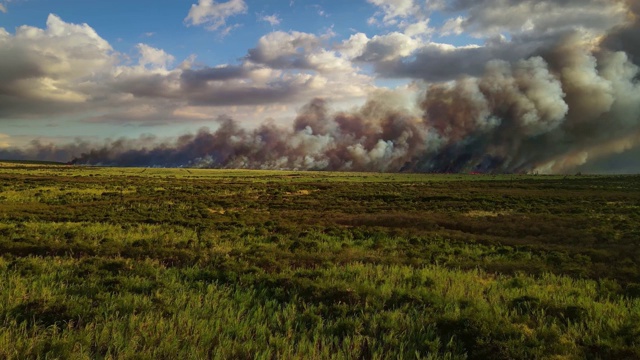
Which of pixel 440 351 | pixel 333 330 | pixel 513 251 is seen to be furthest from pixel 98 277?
pixel 513 251

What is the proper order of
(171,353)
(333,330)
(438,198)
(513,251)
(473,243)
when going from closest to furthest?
(171,353), (333,330), (513,251), (473,243), (438,198)

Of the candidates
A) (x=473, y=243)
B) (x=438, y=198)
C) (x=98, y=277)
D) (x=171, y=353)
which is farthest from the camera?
(x=438, y=198)

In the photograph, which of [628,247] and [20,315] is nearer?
[20,315]

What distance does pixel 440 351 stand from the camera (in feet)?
23.6

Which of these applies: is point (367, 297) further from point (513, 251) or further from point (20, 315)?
point (513, 251)

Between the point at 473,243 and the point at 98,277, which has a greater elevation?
the point at 98,277

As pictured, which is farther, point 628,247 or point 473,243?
point 473,243

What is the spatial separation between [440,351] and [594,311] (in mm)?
4807

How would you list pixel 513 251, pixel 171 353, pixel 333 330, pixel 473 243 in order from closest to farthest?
pixel 171 353
pixel 333 330
pixel 513 251
pixel 473 243

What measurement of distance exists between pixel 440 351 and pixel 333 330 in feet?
6.62

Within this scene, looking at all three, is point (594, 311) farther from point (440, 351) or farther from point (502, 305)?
point (440, 351)

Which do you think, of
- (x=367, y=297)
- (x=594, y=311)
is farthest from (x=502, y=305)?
(x=367, y=297)

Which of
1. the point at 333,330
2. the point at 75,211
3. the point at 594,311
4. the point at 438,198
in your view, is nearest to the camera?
the point at 333,330

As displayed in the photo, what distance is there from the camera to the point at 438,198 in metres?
59.2
